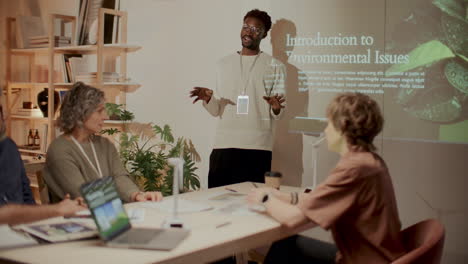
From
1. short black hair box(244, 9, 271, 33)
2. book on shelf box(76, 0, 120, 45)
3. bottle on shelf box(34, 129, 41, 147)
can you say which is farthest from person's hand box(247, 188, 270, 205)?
bottle on shelf box(34, 129, 41, 147)

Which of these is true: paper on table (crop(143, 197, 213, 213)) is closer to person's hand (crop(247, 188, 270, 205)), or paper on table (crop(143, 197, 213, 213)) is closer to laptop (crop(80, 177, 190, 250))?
person's hand (crop(247, 188, 270, 205))

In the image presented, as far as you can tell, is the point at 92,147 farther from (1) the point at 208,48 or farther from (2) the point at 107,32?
(2) the point at 107,32

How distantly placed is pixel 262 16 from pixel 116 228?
2563 millimetres

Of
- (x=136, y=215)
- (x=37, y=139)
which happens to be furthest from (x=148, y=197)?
(x=37, y=139)

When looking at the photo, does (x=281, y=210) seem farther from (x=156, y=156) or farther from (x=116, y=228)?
(x=156, y=156)

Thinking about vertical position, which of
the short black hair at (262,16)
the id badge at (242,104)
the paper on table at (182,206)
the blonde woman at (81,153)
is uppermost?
the short black hair at (262,16)

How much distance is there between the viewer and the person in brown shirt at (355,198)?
7.46 feet

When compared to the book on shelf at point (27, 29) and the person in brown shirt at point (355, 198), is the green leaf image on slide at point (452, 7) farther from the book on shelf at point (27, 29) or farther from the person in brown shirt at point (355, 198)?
the book on shelf at point (27, 29)

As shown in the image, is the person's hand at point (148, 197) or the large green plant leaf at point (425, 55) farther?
the large green plant leaf at point (425, 55)

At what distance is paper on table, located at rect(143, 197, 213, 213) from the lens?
9.01ft

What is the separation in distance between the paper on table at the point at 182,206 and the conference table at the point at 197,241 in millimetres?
20

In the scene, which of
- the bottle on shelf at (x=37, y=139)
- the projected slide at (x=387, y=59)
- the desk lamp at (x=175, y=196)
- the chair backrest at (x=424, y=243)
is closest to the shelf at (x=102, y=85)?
the bottle on shelf at (x=37, y=139)

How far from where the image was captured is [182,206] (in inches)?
111

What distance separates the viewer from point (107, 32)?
554 centimetres
